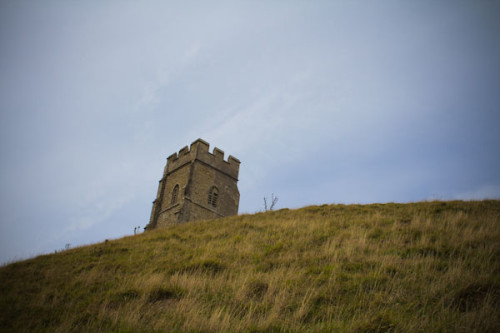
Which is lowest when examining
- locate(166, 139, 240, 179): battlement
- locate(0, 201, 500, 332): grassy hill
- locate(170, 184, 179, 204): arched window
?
locate(0, 201, 500, 332): grassy hill

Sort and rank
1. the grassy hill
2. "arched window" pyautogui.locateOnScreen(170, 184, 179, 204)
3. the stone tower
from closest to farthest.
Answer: the grassy hill
the stone tower
"arched window" pyautogui.locateOnScreen(170, 184, 179, 204)

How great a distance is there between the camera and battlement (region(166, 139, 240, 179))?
25906 millimetres

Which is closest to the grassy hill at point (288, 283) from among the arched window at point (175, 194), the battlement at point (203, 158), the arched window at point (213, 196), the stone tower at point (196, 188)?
the stone tower at point (196, 188)

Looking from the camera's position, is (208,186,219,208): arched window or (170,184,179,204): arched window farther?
(170,184,179,204): arched window

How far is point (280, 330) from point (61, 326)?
338 centimetres

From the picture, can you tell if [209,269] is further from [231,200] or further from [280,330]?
[231,200]

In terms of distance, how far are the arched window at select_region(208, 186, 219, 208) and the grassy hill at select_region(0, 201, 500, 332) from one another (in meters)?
14.7

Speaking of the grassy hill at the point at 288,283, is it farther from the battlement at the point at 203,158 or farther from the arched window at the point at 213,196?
the battlement at the point at 203,158

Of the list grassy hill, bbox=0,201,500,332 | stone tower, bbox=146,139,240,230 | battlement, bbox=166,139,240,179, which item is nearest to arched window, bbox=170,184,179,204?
stone tower, bbox=146,139,240,230

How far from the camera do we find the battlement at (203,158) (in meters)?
25.9

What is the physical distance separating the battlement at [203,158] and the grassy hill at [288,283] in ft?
51.7

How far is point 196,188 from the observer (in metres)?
24.7

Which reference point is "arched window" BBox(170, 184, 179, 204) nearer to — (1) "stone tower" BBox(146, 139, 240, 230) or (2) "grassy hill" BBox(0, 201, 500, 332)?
(1) "stone tower" BBox(146, 139, 240, 230)

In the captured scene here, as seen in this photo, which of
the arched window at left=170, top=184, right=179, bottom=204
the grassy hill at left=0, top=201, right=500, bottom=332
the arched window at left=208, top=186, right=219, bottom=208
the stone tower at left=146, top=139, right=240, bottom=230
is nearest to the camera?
the grassy hill at left=0, top=201, right=500, bottom=332
